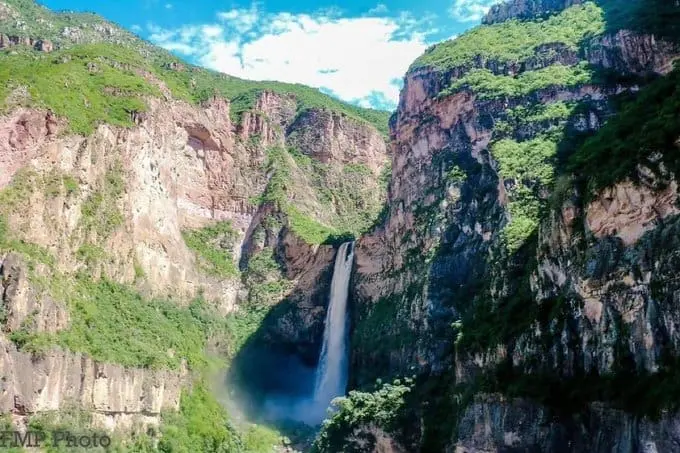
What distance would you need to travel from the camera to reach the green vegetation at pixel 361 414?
151ft

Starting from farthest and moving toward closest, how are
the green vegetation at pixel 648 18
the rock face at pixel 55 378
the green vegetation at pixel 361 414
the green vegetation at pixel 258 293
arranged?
the green vegetation at pixel 258 293 → the green vegetation at pixel 648 18 → the green vegetation at pixel 361 414 → the rock face at pixel 55 378

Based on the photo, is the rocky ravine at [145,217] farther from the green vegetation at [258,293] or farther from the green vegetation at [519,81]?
the green vegetation at [519,81]

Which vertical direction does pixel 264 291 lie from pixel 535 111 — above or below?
below

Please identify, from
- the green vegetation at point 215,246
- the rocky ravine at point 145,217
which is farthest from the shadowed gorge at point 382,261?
the green vegetation at point 215,246

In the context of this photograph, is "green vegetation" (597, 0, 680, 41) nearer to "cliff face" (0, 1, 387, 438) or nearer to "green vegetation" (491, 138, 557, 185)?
"green vegetation" (491, 138, 557, 185)

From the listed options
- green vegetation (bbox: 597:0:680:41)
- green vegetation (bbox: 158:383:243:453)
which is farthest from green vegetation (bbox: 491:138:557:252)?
green vegetation (bbox: 158:383:243:453)

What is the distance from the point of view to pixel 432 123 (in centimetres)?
6669

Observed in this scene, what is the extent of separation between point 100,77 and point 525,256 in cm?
5061

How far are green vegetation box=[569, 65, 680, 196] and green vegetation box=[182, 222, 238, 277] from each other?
50.8 m

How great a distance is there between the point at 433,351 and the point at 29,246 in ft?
99.9

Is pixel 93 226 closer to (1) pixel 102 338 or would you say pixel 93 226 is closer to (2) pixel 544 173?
(1) pixel 102 338

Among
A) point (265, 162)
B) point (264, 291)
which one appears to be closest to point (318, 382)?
point (264, 291)

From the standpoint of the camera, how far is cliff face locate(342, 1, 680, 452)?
1100 inches

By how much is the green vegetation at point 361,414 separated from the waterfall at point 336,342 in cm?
1593
